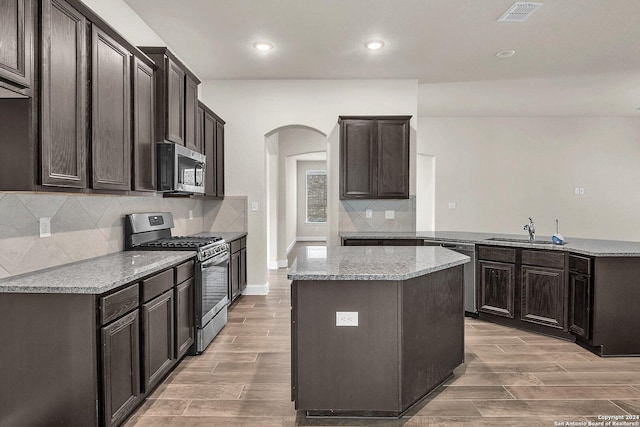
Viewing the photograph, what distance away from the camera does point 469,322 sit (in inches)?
170

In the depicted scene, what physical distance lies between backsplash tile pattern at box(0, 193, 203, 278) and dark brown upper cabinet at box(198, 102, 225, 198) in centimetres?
115

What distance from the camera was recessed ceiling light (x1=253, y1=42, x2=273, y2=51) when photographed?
4.25m

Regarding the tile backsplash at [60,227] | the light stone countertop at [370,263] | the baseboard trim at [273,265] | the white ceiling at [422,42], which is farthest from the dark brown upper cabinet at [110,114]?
the baseboard trim at [273,265]

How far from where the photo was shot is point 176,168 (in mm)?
3295

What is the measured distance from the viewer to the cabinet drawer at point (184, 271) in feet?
9.81

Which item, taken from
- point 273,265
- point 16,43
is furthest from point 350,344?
point 273,265

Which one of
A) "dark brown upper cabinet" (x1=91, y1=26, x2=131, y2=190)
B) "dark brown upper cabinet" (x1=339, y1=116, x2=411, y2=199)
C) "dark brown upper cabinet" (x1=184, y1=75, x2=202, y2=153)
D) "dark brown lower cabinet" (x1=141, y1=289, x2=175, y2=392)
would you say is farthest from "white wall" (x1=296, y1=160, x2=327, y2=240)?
"dark brown upper cabinet" (x1=91, y1=26, x2=131, y2=190)

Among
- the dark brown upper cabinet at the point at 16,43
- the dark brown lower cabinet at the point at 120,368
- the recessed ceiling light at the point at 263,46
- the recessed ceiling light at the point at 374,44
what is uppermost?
the recessed ceiling light at the point at 263,46

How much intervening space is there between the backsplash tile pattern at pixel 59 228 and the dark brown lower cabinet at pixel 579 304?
3940 mm

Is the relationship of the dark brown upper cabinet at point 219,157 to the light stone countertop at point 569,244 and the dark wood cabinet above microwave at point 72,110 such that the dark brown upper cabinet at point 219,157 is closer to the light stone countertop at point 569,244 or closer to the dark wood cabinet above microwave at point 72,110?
the light stone countertop at point 569,244

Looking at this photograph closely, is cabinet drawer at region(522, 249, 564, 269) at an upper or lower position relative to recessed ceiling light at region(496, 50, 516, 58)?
lower

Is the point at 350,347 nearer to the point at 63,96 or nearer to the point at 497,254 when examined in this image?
the point at 63,96

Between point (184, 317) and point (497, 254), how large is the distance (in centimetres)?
308

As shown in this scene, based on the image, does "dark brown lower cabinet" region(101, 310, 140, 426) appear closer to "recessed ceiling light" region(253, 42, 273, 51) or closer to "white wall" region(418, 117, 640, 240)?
"recessed ceiling light" region(253, 42, 273, 51)
